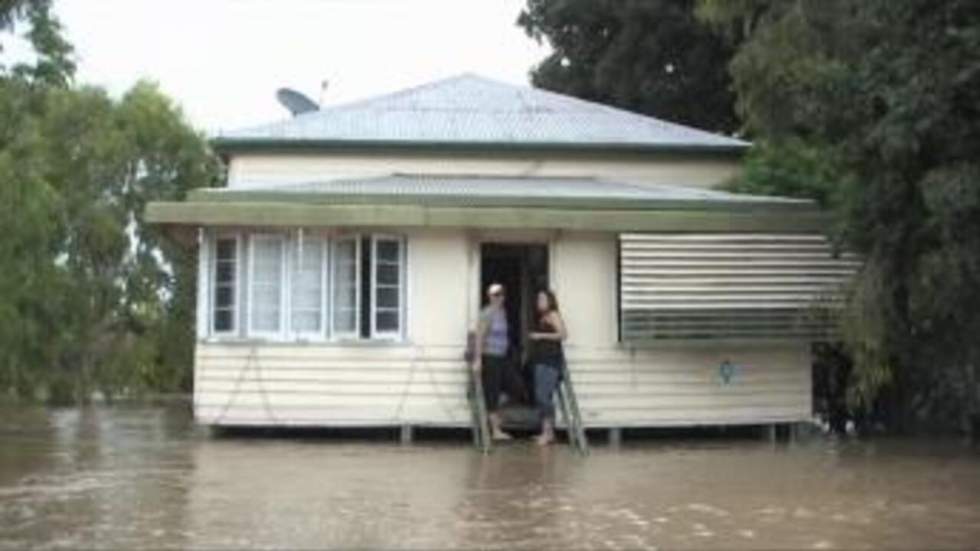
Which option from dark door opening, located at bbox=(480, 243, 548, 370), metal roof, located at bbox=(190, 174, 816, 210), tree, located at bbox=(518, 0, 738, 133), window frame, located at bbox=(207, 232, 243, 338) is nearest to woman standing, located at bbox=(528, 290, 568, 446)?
metal roof, located at bbox=(190, 174, 816, 210)

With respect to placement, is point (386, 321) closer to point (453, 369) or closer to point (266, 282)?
point (453, 369)

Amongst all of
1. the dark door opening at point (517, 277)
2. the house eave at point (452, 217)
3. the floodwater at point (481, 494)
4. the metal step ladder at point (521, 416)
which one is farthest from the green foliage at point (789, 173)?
the metal step ladder at point (521, 416)

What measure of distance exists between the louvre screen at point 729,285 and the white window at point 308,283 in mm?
3511

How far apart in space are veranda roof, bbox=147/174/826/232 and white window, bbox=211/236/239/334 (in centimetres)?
66

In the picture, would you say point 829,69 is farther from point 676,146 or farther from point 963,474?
point 676,146

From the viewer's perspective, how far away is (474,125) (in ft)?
81.6

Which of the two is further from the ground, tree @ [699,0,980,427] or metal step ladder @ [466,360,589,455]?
tree @ [699,0,980,427]

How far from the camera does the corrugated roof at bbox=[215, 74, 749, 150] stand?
23891 millimetres

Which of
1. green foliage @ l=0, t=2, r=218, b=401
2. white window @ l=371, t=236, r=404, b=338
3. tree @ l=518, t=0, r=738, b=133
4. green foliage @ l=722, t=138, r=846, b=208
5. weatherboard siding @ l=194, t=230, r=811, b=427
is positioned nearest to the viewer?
weatherboard siding @ l=194, t=230, r=811, b=427

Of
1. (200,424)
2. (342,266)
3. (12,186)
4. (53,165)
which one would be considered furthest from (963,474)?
(53,165)

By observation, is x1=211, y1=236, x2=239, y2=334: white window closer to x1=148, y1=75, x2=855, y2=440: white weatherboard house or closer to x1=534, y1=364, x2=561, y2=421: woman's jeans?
x1=148, y1=75, x2=855, y2=440: white weatherboard house

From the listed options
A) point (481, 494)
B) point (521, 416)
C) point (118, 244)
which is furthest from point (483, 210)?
point (118, 244)

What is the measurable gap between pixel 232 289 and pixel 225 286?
0.50ft

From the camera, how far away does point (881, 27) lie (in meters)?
16.1
